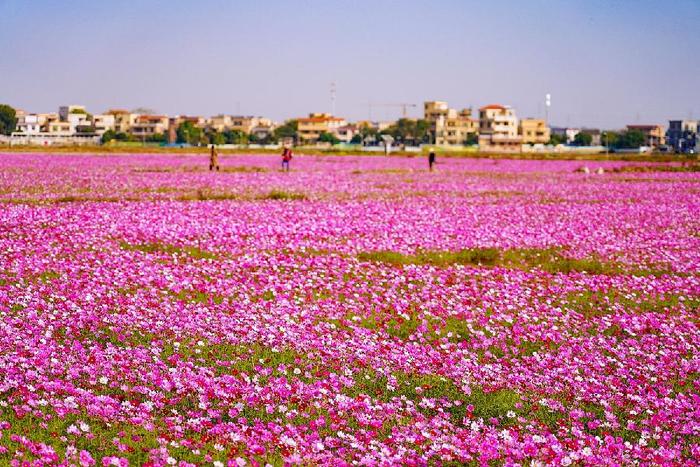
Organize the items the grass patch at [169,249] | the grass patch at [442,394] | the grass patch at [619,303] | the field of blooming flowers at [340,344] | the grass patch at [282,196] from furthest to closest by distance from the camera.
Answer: the grass patch at [282,196] < the grass patch at [169,249] < the grass patch at [619,303] < the grass patch at [442,394] < the field of blooming flowers at [340,344]

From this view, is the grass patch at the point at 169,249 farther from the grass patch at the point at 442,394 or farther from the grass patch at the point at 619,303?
the grass patch at the point at 442,394

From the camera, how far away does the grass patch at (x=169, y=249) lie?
14.3 metres

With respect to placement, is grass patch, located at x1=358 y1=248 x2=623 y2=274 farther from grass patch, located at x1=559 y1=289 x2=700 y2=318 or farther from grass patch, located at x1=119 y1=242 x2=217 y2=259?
grass patch, located at x1=119 y1=242 x2=217 y2=259

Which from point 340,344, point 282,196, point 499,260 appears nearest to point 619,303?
point 499,260

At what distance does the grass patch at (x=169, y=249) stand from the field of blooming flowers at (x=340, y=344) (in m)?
0.09

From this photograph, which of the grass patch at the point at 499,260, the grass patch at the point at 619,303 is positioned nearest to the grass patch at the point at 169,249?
the grass patch at the point at 499,260

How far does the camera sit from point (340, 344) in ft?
28.2

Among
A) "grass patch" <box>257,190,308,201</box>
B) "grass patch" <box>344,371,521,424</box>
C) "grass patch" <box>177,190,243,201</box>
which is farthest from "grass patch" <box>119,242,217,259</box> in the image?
"grass patch" <box>257,190,308,201</box>

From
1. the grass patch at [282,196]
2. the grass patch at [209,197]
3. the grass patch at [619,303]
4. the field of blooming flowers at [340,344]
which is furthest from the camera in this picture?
the grass patch at [282,196]

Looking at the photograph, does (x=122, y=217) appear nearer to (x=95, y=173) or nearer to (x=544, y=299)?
(x=544, y=299)

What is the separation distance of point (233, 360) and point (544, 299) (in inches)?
226

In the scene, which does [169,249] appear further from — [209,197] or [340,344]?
[209,197]

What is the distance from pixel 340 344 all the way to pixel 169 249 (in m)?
7.15

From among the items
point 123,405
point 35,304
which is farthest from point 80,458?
point 35,304
